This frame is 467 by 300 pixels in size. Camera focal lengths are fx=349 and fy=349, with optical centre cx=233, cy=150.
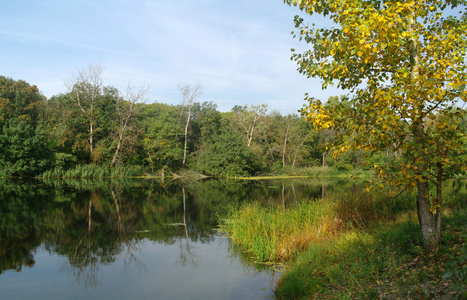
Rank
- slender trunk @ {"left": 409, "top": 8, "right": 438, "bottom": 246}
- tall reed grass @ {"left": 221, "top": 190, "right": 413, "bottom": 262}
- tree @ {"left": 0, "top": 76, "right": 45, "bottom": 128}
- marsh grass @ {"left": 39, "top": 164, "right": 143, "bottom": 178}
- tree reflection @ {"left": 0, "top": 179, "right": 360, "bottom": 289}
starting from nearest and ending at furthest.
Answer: slender trunk @ {"left": 409, "top": 8, "right": 438, "bottom": 246}, tall reed grass @ {"left": 221, "top": 190, "right": 413, "bottom": 262}, tree reflection @ {"left": 0, "top": 179, "right": 360, "bottom": 289}, marsh grass @ {"left": 39, "top": 164, "right": 143, "bottom": 178}, tree @ {"left": 0, "top": 76, "right": 45, "bottom": 128}

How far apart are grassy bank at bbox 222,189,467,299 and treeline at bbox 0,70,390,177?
2716 cm

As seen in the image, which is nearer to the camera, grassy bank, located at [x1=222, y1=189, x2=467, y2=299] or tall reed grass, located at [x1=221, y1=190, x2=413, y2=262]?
grassy bank, located at [x1=222, y1=189, x2=467, y2=299]

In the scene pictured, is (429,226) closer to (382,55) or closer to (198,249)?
(382,55)

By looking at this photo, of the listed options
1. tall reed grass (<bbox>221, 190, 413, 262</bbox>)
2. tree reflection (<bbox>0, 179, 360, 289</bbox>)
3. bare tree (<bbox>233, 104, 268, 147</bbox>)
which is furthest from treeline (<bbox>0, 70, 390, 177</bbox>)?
tall reed grass (<bbox>221, 190, 413, 262</bbox>)

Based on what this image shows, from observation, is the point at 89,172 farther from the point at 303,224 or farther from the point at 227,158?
the point at 303,224

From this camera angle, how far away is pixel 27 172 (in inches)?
1433

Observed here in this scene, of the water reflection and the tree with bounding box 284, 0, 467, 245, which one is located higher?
the tree with bounding box 284, 0, 467, 245

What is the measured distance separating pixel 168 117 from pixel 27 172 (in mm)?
18252

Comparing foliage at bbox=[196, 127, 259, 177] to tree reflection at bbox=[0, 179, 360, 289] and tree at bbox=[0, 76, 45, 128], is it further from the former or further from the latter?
tree at bbox=[0, 76, 45, 128]

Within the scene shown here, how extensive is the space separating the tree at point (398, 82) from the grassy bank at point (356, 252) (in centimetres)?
63

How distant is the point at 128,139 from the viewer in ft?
133

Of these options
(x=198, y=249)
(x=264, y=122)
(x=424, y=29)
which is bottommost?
(x=198, y=249)

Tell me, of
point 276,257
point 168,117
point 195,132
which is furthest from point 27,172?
point 276,257

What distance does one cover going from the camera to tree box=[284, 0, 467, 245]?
4883 mm
